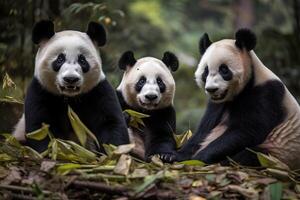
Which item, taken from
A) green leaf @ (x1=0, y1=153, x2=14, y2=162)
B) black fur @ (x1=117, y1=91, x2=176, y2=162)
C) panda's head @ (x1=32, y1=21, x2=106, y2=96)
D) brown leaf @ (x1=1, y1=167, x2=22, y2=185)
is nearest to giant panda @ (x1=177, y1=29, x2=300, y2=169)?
black fur @ (x1=117, y1=91, x2=176, y2=162)

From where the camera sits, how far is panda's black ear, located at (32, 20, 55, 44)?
5.95 metres

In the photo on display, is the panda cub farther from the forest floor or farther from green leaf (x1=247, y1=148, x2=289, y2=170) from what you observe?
the forest floor

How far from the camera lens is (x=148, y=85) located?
22.4 ft

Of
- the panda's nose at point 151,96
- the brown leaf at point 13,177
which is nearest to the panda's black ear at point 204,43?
the panda's nose at point 151,96

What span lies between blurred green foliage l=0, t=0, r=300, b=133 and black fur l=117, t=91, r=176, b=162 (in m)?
1.51

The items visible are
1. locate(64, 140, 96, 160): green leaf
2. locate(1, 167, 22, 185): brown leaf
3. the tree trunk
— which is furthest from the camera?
the tree trunk

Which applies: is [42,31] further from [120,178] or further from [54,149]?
[120,178]

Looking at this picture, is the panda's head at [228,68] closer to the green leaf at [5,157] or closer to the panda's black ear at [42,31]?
the panda's black ear at [42,31]

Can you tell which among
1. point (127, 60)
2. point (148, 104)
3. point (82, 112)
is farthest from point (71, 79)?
point (127, 60)

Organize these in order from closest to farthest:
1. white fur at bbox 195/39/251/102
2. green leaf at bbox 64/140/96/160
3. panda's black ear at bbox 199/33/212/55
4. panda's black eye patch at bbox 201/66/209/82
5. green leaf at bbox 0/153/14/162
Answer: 1. green leaf at bbox 0/153/14/162
2. green leaf at bbox 64/140/96/160
3. white fur at bbox 195/39/251/102
4. panda's black eye patch at bbox 201/66/209/82
5. panda's black ear at bbox 199/33/212/55

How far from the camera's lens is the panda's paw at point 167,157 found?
6.16 meters

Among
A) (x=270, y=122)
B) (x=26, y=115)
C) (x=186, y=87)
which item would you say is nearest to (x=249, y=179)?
(x=270, y=122)

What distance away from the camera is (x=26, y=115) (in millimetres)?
5848

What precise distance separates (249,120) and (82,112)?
1571 millimetres
